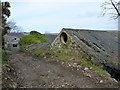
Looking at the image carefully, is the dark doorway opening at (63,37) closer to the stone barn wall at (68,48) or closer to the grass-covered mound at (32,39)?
the stone barn wall at (68,48)

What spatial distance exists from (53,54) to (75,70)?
542 centimetres

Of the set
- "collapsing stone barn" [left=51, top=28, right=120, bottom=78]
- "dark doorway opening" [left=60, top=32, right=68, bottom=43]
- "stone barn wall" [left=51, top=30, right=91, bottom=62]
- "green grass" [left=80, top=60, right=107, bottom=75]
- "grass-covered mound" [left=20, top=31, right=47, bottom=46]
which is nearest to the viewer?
"green grass" [left=80, top=60, right=107, bottom=75]

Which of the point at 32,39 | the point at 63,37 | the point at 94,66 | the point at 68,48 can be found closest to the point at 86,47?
the point at 68,48

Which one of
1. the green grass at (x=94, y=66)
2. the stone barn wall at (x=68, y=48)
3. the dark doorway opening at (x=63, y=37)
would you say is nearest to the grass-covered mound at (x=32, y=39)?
the stone barn wall at (x=68, y=48)

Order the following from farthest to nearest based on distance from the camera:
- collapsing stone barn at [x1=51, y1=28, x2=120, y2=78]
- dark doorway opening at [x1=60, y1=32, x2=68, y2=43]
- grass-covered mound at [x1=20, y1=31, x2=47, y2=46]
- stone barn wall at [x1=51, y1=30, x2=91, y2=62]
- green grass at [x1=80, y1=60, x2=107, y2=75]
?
grass-covered mound at [x1=20, y1=31, x2=47, y2=46]
dark doorway opening at [x1=60, y1=32, x2=68, y2=43]
stone barn wall at [x1=51, y1=30, x2=91, y2=62]
collapsing stone barn at [x1=51, y1=28, x2=120, y2=78]
green grass at [x1=80, y1=60, x2=107, y2=75]

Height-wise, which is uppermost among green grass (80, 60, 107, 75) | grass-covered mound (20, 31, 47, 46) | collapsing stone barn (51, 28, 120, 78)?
collapsing stone barn (51, 28, 120, 78)

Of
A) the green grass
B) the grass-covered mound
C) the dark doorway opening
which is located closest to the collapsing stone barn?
the dark doorway opening

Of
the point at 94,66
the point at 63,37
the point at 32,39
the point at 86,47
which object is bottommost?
the point at 32,39

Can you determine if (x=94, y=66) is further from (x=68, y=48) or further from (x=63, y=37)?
(x=63, y=37)

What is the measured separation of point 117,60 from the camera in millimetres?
11305

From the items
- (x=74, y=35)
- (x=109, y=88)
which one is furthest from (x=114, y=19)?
(x=109, y=88)

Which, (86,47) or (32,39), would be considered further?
(32,39)

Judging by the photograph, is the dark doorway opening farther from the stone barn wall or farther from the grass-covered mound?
the grass-covered mound

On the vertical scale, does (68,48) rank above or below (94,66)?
above
